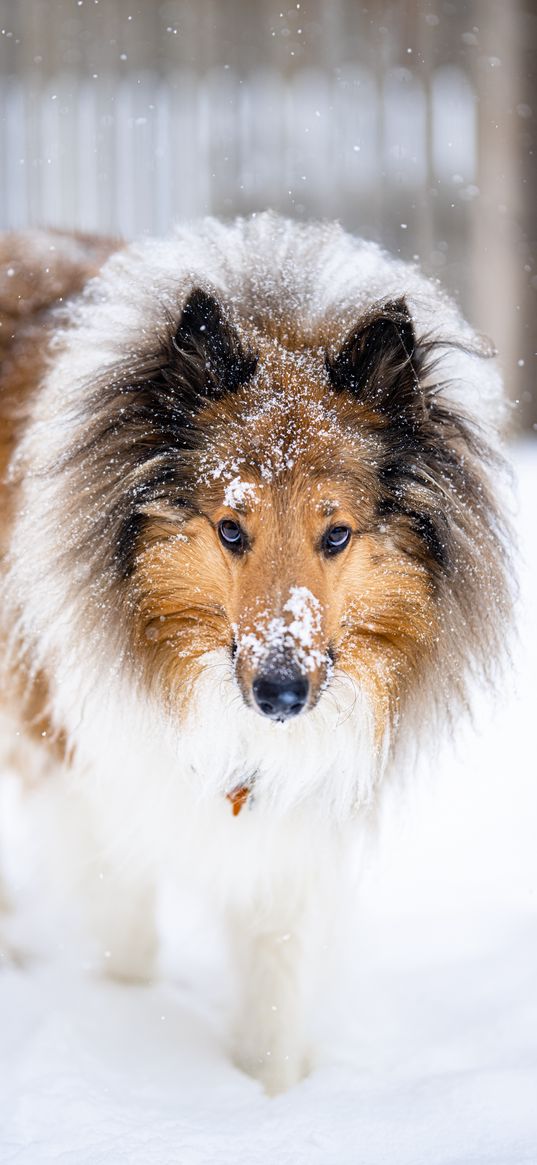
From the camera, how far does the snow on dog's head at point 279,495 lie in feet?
7.00

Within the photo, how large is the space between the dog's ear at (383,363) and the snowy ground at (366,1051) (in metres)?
0.72

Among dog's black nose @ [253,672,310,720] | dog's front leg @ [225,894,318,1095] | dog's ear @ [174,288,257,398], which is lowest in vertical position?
dog's front leg @ [225,894,318,1095]

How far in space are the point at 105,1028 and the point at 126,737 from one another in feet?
2.29

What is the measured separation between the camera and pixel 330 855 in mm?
2451

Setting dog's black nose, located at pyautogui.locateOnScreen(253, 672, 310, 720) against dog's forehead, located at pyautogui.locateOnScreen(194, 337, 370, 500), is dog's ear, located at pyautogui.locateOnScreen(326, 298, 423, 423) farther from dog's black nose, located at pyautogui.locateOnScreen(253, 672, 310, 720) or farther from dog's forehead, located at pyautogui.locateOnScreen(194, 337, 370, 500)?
dog's black nose, located at pyautogui.locateOnScreen(253, 672, 310, 720)

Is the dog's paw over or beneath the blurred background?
beneath

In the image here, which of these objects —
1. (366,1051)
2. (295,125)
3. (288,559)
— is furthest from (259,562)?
(295,125)

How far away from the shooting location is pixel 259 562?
2080 millimetres

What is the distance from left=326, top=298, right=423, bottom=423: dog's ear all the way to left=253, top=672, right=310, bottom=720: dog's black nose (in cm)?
62

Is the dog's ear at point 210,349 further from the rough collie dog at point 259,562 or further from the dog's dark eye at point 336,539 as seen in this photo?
the dog's dark eye at point 336,539

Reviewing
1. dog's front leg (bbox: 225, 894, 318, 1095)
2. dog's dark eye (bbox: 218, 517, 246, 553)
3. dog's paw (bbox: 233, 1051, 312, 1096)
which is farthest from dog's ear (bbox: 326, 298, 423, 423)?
dog's paw (bbox: 233, 1051, 312, 1096)

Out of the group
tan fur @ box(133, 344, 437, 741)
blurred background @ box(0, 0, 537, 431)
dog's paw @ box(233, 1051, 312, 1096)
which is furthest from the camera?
blurred background @ box(0, 0, 537, 431)

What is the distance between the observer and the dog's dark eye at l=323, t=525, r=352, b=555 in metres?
→ 2.14

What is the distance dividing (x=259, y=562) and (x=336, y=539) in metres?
0.17
